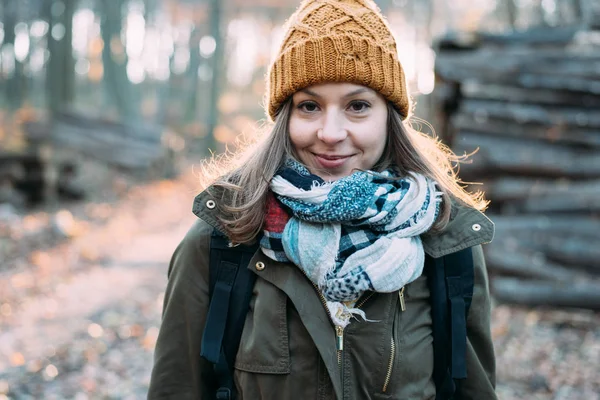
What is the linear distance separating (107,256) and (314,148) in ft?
28.8

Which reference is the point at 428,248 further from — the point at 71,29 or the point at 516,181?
the point at 71,29

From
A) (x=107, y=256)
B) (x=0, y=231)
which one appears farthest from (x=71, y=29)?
(x=107, y=256)

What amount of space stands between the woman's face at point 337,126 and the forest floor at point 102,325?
65.5 inches

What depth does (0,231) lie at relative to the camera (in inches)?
421

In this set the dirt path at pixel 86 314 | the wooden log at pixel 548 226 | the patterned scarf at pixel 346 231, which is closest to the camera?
the patterned scarf at pixel 346 231

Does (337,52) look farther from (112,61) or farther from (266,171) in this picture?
(112,61)

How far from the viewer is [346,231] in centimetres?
232

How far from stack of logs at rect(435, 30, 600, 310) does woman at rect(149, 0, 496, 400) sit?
524cm

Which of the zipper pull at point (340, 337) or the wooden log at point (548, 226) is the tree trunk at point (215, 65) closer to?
the wooden log at point (548, 226)

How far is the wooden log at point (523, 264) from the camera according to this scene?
7137 millimetres

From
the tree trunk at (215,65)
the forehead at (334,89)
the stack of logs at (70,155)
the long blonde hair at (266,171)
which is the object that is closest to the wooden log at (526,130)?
the long blonde hair at (266,171)

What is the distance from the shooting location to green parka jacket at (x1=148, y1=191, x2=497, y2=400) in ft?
7.18

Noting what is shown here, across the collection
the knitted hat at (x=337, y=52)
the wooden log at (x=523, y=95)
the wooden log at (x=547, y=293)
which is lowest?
the wooden log at (x=547, y=293)

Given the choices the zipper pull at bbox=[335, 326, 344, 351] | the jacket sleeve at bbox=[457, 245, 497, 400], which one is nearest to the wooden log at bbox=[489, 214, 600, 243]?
the jacket sleeve at bbox=[457, 245, 497, 400]
